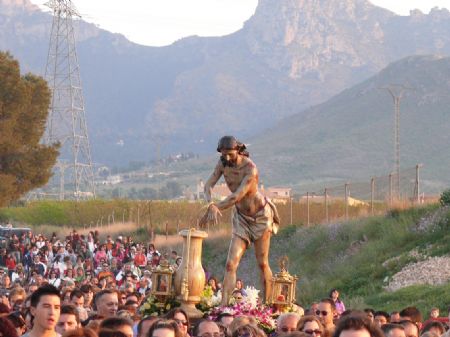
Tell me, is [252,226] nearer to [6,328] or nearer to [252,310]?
[252,310]

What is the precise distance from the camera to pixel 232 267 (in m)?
19.3

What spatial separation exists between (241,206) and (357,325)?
36.3 ft

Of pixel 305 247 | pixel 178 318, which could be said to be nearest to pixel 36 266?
pixel 305 247

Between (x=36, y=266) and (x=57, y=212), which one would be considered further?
(x=57, y=212)

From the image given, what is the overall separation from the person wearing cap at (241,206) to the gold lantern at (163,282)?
75 cm

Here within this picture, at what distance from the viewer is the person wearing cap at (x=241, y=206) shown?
1894 cm

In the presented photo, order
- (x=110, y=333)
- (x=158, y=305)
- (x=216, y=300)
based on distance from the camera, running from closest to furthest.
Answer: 1. (x=110, y=333)
2. (x=158, y=305)
3. (x=216, y=300)

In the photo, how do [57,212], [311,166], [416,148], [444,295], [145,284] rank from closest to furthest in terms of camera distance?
[145,284] < [444,295] < [57,212] < [416,148] < [311,166]

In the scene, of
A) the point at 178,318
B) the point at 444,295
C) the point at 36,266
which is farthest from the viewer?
the point at 36,266

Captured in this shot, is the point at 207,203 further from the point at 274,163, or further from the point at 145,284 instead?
the point at 274,163

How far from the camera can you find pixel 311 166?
188m

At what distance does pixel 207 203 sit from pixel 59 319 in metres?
6.69

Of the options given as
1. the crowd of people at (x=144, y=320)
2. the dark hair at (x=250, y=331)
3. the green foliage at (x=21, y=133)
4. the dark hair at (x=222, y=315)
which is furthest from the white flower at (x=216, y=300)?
the green foliage at (x=21, y=133)

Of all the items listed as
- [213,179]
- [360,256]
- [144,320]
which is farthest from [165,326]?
[360,256]
